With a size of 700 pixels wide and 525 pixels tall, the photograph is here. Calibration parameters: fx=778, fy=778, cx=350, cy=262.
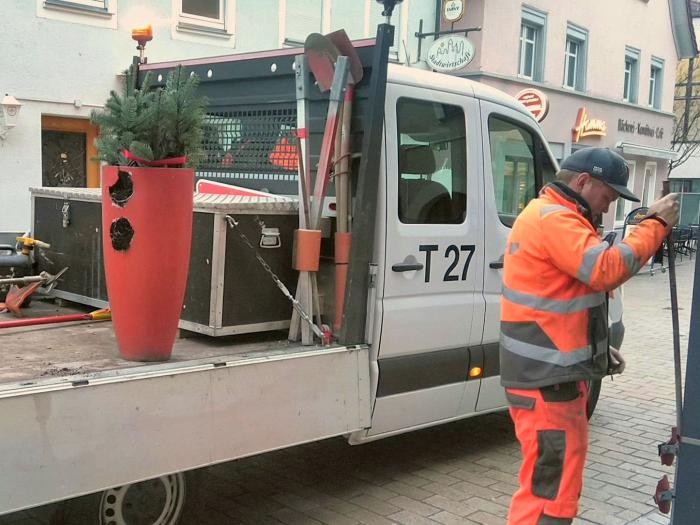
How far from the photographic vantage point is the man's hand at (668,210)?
272cm

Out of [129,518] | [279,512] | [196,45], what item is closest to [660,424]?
[279,512]

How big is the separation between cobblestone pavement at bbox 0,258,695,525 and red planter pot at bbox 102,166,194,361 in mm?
695

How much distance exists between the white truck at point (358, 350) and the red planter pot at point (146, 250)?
138mm

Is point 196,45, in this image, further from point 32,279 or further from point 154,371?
point 154,371

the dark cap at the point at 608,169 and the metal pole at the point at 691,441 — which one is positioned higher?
the dark cap at the point at 608,169

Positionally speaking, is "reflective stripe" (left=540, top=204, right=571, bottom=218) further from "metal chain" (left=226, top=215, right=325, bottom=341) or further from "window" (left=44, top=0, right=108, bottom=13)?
"window" (left=44, top=0, right=108, bottom=13)

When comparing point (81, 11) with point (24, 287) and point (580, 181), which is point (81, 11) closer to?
point (24, 287)

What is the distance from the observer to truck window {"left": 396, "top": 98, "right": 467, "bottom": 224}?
160 inches

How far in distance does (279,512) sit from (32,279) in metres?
1.82

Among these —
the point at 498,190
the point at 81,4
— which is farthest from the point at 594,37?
the point at 498,190

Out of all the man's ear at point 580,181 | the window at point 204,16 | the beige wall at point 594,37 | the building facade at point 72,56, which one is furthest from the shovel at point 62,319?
the beige wall at point 594,37

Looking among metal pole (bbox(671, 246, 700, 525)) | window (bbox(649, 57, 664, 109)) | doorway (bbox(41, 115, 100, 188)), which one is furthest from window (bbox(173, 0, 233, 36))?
window (bbox(649, 57, 664, 109))

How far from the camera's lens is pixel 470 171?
14.5ft

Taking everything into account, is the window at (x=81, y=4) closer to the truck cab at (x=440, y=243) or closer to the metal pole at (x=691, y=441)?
the truck cab at (x=440, y=243)
